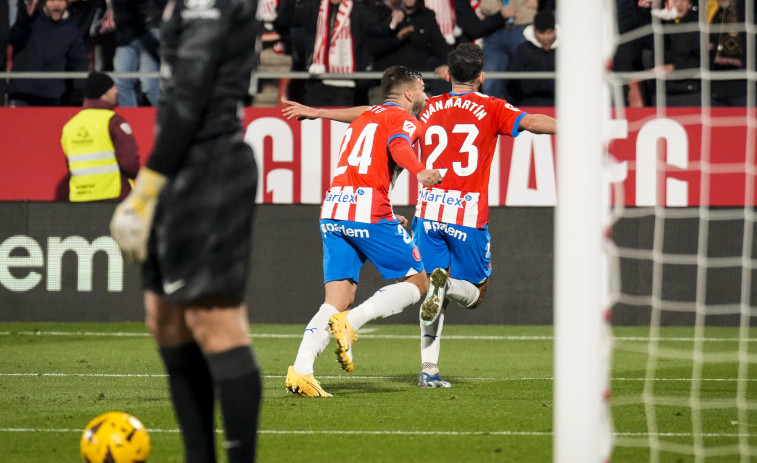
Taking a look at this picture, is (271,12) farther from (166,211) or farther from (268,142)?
(166,211)

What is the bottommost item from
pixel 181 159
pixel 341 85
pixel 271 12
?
pixel 181 159

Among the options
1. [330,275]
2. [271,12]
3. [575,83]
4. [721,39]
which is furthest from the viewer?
[271,12]

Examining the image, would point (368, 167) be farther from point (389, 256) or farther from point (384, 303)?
point (384, 303)

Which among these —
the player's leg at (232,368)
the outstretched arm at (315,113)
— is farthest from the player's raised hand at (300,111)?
the player's leg at (232,368)

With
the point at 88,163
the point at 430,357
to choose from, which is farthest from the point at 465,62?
the point at 88,163

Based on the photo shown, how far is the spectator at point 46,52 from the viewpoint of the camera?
1149 centimetres

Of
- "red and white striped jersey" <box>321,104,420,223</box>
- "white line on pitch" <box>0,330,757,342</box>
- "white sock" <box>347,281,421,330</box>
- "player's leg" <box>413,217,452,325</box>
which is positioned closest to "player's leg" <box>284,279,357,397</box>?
"white sock" <box>347,281,421,330</box>

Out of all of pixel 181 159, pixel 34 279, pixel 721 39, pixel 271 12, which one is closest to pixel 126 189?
pixel 34 279

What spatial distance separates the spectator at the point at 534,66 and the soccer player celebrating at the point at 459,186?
4.05 meters

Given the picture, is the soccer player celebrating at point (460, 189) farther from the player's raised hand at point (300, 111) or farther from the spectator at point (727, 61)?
the spectator at point (727, 61)

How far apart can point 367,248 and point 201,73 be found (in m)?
3.53

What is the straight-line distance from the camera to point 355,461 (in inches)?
184

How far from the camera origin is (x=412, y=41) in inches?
439

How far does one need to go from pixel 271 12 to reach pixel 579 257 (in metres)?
8.61
